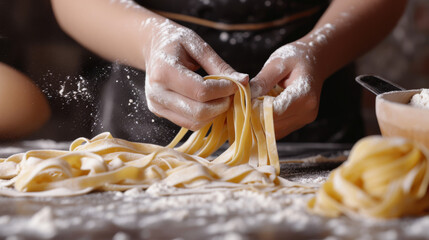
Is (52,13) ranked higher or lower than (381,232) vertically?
higher

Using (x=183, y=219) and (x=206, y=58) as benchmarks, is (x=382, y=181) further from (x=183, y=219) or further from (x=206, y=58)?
(x=206, y=58)

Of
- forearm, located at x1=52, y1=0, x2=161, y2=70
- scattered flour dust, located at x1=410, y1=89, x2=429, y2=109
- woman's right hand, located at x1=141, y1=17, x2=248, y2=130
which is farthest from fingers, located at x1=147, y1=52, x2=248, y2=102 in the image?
scattered flour dust, located at x1=410, y1=89, x2=429, y2=109

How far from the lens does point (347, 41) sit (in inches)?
45.6

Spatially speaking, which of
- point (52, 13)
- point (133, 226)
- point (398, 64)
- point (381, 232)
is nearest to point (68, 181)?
point (133, 226)

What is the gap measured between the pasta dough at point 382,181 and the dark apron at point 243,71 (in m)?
0.56

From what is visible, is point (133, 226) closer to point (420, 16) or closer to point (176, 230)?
point (176, 230)

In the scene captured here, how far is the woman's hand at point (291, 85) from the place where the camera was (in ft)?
2.94

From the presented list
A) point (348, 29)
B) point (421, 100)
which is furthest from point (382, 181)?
point (348, 29)

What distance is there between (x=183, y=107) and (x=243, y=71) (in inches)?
14.4

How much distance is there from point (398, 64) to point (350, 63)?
152 cm

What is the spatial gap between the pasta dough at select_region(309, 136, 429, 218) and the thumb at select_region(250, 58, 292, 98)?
0.36m

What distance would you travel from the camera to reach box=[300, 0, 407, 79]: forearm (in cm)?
109

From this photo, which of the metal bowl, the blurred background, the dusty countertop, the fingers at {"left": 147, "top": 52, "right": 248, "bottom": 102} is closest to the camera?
the dusty countertop

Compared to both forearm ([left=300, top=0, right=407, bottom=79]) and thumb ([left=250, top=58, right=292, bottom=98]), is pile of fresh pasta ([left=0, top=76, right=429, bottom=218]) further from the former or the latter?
forearm ([left=300, top=0, right=407, bottom=79])
